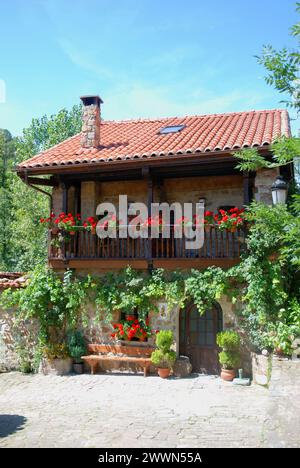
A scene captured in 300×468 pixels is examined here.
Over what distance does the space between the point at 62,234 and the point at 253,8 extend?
21.5 ft

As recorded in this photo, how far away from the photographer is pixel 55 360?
33.8 feet

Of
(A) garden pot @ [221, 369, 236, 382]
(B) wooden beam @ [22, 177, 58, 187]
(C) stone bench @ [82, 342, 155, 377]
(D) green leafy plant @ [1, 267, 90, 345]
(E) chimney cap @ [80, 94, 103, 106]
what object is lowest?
(A) garden pot @ [221, 369, 236, 382]

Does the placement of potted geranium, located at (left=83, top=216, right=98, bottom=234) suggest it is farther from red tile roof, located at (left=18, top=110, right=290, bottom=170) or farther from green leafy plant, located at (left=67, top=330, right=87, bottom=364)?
green leafy plant, located at (left=67, top=330, right=87, bottom=364)

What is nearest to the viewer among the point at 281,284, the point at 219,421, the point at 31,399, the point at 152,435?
the point at 152,435

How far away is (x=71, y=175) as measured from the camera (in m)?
11.3

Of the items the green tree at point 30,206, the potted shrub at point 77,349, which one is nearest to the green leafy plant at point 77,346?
the potted shrub at point 77,349

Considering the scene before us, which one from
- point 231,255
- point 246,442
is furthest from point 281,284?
point 246,442

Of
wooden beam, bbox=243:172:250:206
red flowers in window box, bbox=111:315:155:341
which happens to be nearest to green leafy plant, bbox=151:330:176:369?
red flowers in window box, bbox=111:315:155:341

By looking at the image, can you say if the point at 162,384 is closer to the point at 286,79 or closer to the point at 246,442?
the point at 246,442

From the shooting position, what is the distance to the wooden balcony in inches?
384

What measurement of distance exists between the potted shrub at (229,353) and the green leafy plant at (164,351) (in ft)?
3.54

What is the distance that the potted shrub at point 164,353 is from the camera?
9.54 metres

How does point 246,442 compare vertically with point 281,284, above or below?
below

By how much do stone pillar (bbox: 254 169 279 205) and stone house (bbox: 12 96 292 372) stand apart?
0.02m
